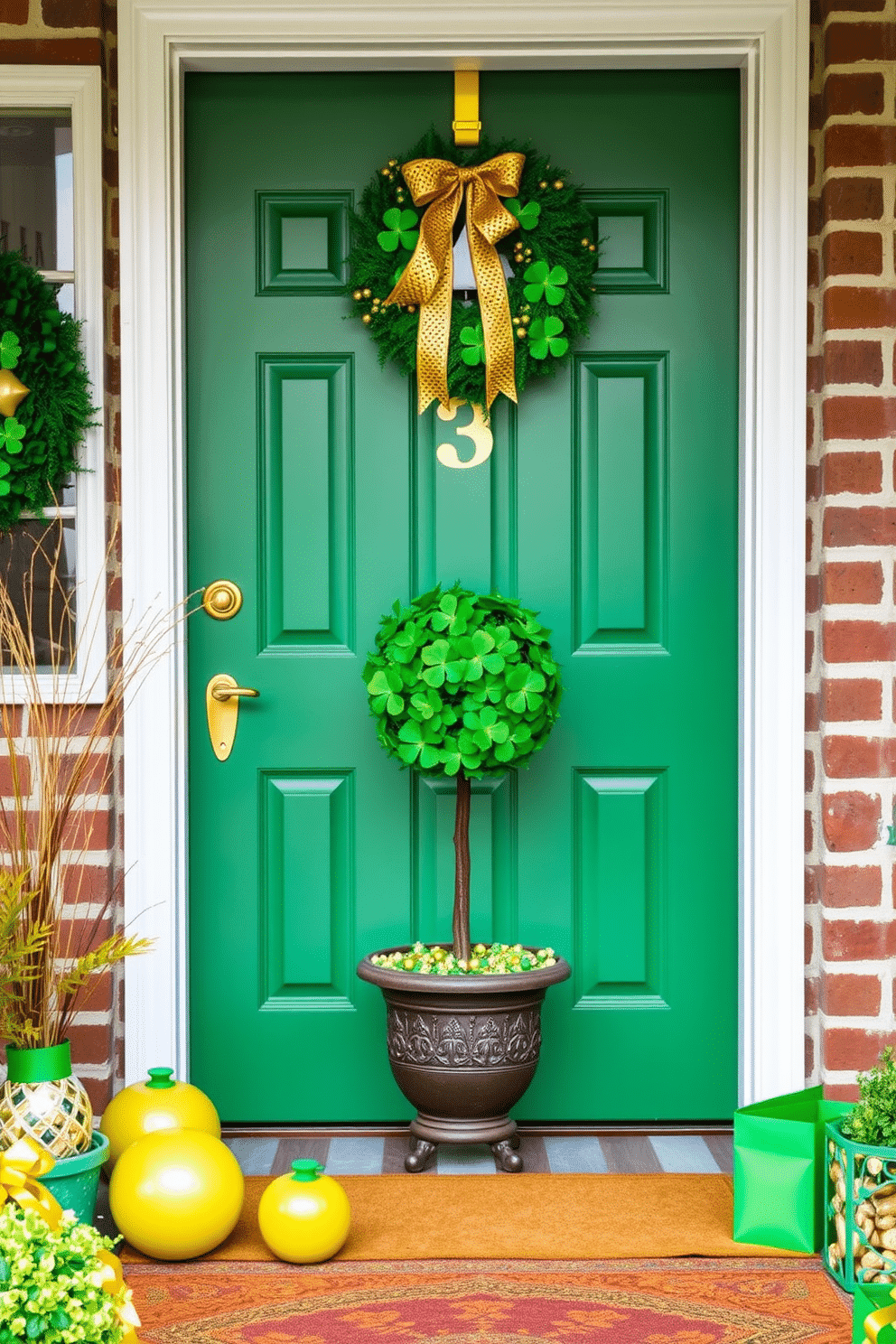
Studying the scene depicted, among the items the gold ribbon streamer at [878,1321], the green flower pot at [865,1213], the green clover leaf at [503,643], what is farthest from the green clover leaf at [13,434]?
the gold ribbon streamer at [878,1321]

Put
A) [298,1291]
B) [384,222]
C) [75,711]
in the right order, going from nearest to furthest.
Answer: [298,1291], [75,711], [384,222]

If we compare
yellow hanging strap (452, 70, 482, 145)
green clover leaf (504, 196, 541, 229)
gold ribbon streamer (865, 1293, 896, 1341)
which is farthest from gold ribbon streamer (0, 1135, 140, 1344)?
yellow hanging strap (452, 70, 482, 145)

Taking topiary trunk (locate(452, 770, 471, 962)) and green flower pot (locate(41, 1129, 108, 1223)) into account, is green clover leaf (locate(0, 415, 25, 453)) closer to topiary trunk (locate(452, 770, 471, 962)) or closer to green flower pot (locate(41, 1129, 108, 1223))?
topiary trunk (locate(452, 770, 471, 962))

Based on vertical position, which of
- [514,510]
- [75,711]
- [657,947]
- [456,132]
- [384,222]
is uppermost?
[456,132]

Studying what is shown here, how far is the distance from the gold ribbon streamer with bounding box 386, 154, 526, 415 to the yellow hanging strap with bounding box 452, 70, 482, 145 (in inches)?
2.5

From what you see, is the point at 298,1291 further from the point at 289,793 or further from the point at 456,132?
the point at 456,132

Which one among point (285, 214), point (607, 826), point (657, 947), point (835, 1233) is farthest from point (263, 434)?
point (835, 1233)

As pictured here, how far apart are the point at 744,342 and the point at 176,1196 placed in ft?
6.16

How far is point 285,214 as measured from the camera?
2639 mm

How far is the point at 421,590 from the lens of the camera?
265 cm

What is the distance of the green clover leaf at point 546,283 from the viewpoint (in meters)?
2.52

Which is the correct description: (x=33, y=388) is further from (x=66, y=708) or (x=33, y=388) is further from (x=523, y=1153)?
(x=523, y=1153)

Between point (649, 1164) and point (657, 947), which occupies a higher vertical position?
point (657, 947)

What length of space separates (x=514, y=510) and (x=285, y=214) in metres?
Result: 0.77
